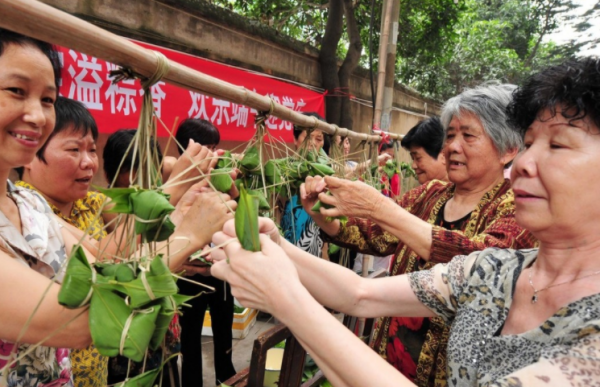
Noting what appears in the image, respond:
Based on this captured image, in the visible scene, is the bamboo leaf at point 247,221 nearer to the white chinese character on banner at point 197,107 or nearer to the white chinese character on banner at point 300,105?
the white chinese character on banner at point 197,107

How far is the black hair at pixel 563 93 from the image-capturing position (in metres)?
0.90

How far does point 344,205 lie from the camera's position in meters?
1.60

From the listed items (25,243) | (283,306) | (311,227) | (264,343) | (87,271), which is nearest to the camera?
(87,271)

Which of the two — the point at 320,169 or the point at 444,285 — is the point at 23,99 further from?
the point at 444,285

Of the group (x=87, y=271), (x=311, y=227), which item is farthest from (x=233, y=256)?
(x=311, y=227)

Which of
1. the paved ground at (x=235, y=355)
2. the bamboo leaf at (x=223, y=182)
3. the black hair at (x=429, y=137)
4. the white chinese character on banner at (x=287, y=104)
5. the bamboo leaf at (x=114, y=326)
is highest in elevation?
the white chinese character on banner at (x=287, y=104)

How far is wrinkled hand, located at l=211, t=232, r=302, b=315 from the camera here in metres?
0.84

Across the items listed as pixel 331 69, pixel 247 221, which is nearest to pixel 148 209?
pixel 247 221

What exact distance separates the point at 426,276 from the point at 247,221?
648mm

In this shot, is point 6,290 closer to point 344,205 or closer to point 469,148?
point 344,205

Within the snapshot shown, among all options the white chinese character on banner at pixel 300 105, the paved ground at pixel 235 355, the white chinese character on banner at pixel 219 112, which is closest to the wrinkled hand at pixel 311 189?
the paved ground at pixel 235 355

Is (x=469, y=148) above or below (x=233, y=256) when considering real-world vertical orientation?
above

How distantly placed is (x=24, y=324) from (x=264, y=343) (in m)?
0.69

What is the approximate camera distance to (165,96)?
326 cm
